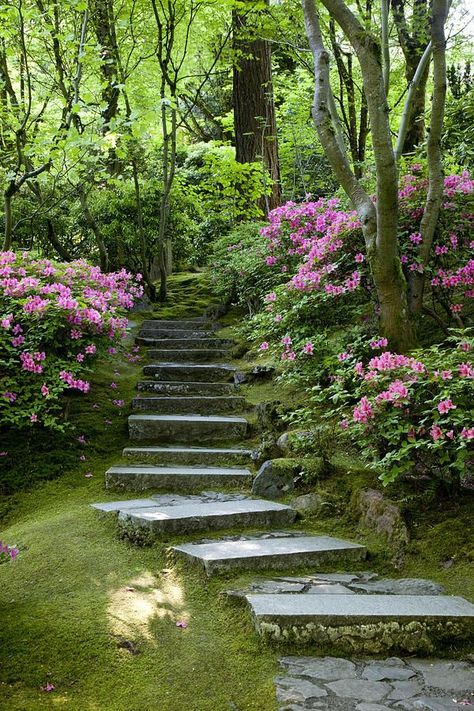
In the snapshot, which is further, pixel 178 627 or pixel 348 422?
pixel 348 422

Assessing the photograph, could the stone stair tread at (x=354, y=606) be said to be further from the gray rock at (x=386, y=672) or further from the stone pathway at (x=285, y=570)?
the gray rock at (x=386, y=672)

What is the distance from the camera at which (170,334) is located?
8273 millimetres

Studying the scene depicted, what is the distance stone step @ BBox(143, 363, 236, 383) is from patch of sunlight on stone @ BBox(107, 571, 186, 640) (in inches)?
143

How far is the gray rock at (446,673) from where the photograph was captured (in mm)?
2447

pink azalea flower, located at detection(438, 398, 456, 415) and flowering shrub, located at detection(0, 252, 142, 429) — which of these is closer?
pink azalea flower, located at detection(438, 398, 456, 415)

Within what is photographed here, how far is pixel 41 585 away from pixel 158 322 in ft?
18.5

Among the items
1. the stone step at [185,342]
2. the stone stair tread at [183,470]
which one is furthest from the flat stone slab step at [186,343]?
the stone stair tread at [183,470]

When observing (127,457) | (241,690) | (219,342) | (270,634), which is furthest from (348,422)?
(219,342)

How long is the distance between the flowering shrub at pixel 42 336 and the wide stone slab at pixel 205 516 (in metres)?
1.36

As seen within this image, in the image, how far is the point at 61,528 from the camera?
13.3 feet

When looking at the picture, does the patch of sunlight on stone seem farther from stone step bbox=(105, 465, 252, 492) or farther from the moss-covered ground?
stone step bbox=(105, 465, 252, 492)

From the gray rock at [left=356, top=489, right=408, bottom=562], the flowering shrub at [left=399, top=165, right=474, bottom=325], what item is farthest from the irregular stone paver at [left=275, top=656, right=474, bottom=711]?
the flowering shrub at [left=399, top=165, right=474, bottom=325]

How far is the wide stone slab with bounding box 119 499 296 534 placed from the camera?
12.5 feet

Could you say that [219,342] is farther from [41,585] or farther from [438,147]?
[41,585]
